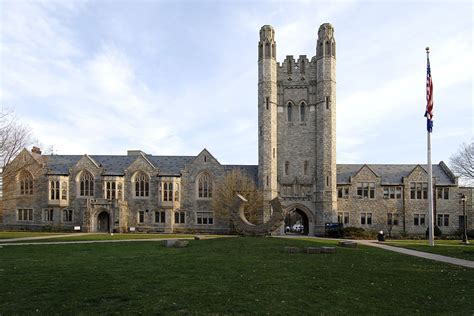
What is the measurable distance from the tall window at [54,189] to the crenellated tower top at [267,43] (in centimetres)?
3069

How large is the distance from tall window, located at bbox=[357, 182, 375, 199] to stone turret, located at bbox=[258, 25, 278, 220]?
37.3ft

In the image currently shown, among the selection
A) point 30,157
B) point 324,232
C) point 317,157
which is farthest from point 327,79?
point 30,157

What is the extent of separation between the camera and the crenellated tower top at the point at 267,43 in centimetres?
5153

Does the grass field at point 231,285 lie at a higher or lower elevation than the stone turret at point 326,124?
lower

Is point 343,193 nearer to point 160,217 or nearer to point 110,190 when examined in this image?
point 160,217

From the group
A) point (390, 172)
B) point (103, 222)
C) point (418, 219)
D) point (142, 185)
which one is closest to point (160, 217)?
point (142, 185)

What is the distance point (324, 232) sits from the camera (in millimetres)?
47906

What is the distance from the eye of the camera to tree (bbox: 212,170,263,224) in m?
47.2

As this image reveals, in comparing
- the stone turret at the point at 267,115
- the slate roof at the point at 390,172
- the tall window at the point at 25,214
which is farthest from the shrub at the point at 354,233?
the tall window at the point at 25,214

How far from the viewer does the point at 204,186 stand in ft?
175

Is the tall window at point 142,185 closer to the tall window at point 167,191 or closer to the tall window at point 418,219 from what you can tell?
the tall window at point 167,191

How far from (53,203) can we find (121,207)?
9.59 meters

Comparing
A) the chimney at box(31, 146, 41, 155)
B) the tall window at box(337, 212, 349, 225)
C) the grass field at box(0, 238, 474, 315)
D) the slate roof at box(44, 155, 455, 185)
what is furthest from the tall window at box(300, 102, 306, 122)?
the chimney at box(31, 146, 41, 155)

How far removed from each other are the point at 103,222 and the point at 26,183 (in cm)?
1232
